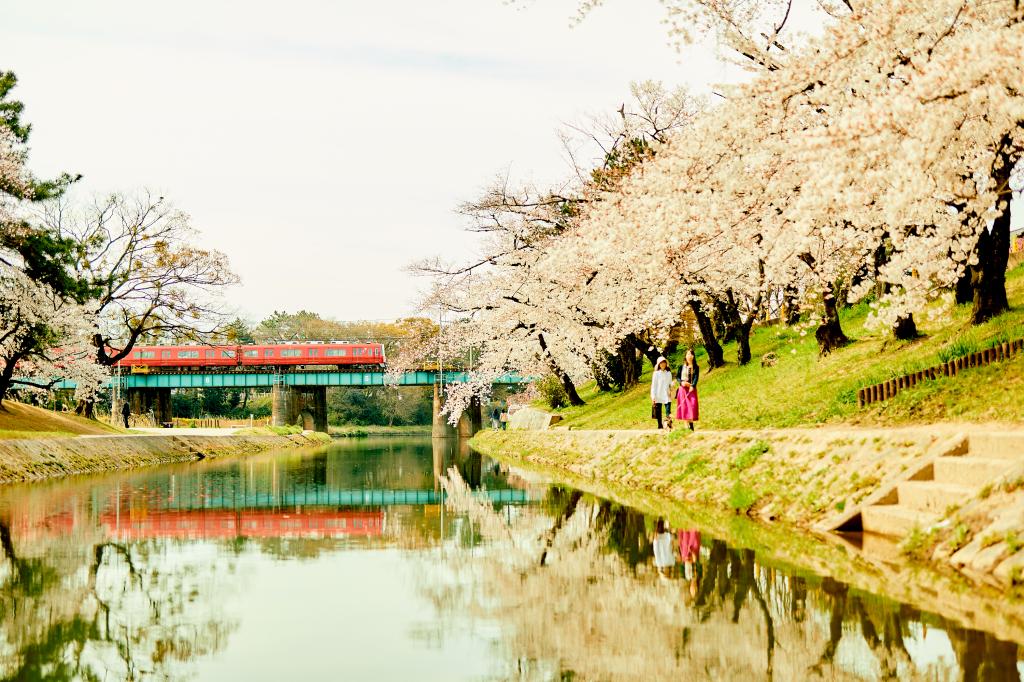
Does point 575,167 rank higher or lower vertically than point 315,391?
higher

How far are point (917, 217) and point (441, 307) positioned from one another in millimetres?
25797

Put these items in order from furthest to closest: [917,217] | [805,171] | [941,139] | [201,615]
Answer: [805,171] → [917,217] → [941,139] → [201,615]

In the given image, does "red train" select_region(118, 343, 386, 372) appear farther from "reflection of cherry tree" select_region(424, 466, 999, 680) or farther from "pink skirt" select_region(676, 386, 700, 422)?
"reflection of cherry tree" select_region(424, 466, 999, 680)

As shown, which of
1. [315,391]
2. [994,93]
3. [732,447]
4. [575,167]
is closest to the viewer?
[994,93]

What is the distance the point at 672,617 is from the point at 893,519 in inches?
147

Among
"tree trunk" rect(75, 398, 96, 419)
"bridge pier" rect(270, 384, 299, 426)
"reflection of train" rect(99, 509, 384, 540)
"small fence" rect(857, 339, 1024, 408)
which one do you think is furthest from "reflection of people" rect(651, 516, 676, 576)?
"bridge pier" rect(270, 384, 299, 426)

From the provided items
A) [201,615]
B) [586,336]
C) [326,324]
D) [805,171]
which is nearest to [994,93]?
[805,171]

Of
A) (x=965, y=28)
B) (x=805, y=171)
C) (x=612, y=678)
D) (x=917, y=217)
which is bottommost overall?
(x=612, y=678)

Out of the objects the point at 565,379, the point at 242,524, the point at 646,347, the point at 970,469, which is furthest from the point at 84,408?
the point at 970,469

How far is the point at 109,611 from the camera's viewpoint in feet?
20.2

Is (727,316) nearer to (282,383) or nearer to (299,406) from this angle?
(282,383)

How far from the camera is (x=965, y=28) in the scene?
997 cm

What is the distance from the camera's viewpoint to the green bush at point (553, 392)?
1594 inches

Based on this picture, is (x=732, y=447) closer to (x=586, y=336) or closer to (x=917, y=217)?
(x=917, y=217)
